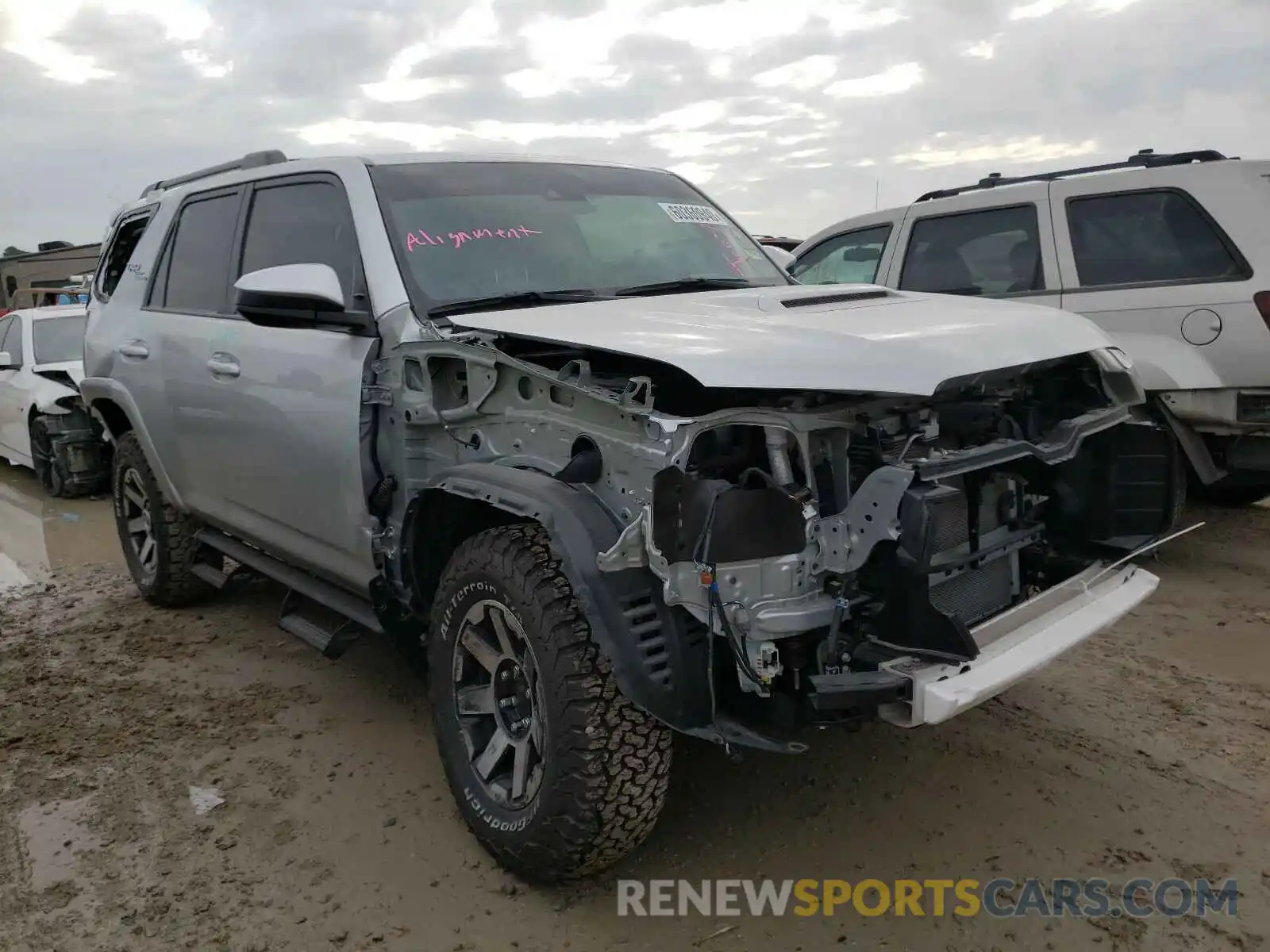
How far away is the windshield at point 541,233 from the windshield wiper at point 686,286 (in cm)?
2

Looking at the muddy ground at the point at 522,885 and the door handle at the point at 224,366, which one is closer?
the muddy ground at the point at 522,885

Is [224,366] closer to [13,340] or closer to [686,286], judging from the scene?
[686,286]

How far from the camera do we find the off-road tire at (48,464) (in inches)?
337

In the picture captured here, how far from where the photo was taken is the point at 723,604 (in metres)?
2.34

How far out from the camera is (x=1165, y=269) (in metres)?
5.43

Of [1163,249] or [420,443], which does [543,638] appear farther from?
[1163,249]

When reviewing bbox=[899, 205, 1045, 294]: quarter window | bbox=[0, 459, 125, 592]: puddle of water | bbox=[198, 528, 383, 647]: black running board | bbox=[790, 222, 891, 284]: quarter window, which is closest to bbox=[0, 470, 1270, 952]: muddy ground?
bbox=[198, 528, 383, 647]: black running board

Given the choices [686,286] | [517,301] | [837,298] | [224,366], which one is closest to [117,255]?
[224,366]

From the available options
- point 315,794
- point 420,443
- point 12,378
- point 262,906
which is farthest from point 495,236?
point 12,378

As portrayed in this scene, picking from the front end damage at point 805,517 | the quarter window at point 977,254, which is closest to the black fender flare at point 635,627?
the front end damage at point 805,517

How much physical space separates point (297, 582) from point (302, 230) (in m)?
1.37

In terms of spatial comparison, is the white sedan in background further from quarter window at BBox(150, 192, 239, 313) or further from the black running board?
the black running board
